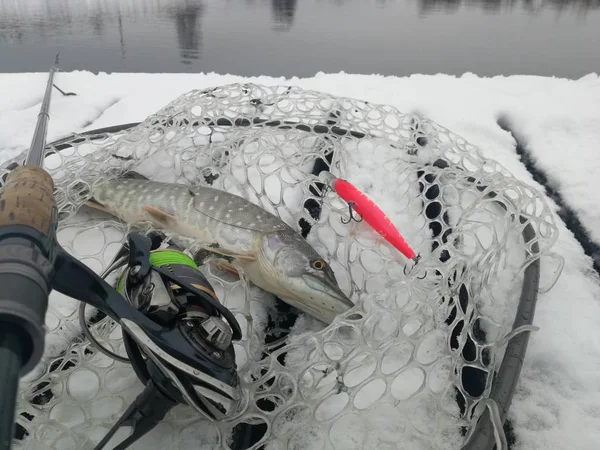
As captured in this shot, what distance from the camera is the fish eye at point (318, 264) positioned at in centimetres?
147

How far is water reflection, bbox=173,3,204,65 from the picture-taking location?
6476 mm

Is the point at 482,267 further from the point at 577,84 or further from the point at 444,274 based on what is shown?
the point at 577,84

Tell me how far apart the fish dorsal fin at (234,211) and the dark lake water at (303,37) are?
420 cm

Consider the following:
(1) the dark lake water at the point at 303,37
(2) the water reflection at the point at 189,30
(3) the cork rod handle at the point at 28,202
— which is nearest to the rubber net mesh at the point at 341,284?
(3) the cork rod handle at the point at 28,202

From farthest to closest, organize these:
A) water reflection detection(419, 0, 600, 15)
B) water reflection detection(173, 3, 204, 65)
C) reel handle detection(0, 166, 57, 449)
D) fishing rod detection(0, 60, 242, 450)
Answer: water reflection detection(419, 0, 600, 15) → water reflection detection(173, 3, 204, 65) → fishing rod detection(0, 60, 242, 450) → reel handle detection(0, 166, 57, 449)

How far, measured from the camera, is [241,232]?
1.61 meters

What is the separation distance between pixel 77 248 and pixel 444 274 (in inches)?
50.3

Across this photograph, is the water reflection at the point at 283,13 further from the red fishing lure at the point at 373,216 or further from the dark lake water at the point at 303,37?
the red fishing lure at the point at 373,216

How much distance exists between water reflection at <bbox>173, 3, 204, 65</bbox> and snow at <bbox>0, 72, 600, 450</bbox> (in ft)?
11.1

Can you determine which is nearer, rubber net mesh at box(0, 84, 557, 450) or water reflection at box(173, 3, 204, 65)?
rubber net mesh at box(0, 84, 557, 450)

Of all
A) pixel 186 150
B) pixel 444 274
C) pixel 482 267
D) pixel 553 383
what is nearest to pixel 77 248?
pixel 186 150

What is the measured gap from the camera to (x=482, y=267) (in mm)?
1294

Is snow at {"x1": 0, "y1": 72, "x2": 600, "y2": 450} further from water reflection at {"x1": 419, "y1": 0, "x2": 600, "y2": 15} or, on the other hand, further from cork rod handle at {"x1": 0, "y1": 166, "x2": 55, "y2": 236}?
water reflection at {"x1": 419, "y1": 0, "x2": 600, "y2": 15}

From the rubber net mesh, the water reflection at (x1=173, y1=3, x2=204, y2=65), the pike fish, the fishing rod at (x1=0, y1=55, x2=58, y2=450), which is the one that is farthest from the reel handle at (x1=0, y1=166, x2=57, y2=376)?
the water reflection at (x1=173, y1=3, x2=204, y2=65)
